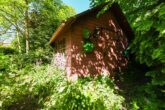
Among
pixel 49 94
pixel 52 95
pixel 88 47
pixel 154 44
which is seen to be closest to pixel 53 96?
pixel 52 95

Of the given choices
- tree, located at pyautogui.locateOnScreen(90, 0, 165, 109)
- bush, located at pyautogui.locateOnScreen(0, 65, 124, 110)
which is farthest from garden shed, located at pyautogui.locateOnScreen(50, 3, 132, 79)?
tree, located at pyautogui.locateOnScreen(90, 0, 165, 109)

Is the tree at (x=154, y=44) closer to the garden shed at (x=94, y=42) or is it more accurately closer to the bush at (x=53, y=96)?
the bush at (x=53, y=96)

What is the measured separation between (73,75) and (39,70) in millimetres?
2641

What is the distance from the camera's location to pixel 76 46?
12.9m

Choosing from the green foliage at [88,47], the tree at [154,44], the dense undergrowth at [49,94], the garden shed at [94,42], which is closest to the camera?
the tree at [154,44]

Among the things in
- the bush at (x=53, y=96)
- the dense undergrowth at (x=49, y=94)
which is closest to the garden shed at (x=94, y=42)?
the dense undergrowth at (x=49, y=94)

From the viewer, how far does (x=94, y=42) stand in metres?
13.6

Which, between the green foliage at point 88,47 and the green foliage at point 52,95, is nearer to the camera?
the green foliage at point 52,95

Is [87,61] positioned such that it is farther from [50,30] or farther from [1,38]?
[1,38]

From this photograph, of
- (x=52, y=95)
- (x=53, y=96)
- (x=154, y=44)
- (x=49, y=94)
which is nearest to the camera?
(x=154, y=44)

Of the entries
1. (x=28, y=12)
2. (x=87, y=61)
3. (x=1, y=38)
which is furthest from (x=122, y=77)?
(x=1, y=38)

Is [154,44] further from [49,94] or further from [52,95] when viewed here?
[49,94]

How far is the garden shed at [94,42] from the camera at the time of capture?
1279 centimetres

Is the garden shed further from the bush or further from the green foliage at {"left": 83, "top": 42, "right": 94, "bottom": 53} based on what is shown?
the bush
